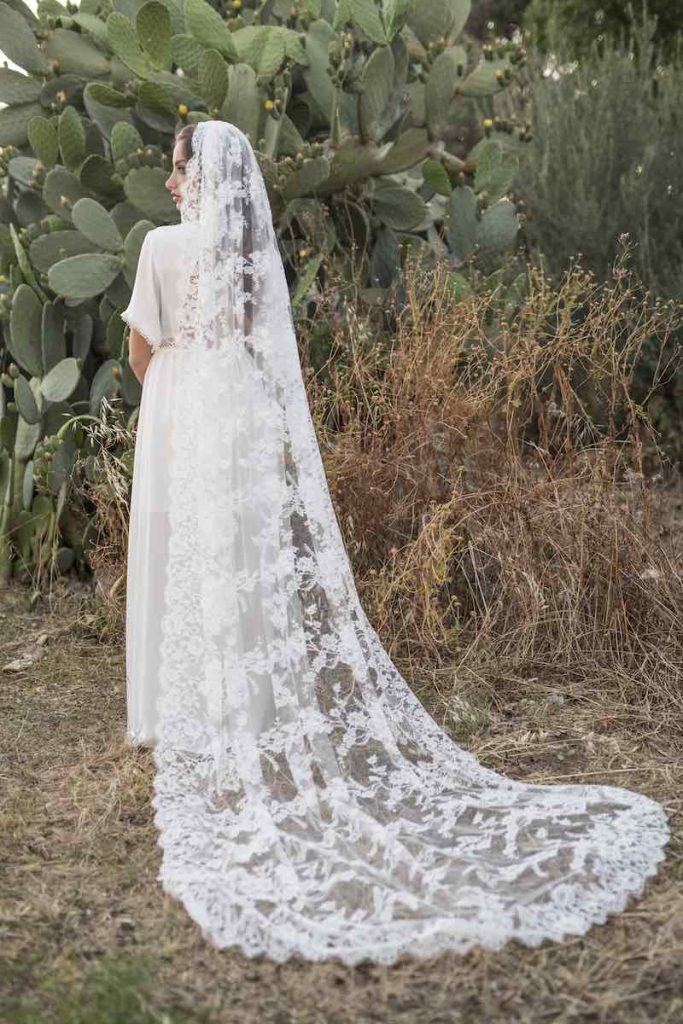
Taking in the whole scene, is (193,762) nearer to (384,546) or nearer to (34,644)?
(384,546)

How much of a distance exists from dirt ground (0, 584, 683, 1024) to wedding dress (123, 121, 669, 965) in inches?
6.0

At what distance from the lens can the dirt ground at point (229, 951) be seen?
2.27 meters

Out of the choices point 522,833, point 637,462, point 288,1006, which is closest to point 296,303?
point 637,462

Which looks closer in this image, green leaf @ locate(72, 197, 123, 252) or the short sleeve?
the short sleeve

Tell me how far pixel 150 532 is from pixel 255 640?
50 cm

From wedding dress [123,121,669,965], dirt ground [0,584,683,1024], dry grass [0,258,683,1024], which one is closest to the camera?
dirt ground [0,584,683,1024]

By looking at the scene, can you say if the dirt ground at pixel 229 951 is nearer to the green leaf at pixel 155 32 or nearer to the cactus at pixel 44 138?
the cactus at pixel 44 138

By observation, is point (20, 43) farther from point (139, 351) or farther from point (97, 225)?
point (139, 351)

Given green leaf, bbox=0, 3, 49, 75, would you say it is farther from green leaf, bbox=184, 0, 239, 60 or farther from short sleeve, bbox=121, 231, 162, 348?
short sleeve, bbox=121, 231, 162, 348

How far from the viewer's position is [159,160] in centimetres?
498

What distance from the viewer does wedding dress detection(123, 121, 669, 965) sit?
2881 millimetres

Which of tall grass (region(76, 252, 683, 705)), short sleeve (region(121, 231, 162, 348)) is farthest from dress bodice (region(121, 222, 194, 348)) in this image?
tall grass (region(76, 252, 683, 705))

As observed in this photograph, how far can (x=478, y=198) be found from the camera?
17.5 feet

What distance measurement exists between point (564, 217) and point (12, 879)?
17.6 feet
